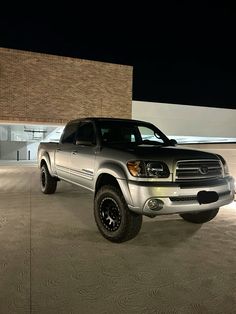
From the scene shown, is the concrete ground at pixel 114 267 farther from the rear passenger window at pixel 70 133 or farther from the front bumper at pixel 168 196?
the rear passenger window at pixel 70 133

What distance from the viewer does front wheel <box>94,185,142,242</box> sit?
14.5ft

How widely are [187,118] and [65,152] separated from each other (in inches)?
708

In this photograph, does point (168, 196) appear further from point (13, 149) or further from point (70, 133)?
point (13, 149)

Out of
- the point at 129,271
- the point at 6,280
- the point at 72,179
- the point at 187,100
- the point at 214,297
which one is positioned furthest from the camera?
the point at 187,100

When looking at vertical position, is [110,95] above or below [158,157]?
above

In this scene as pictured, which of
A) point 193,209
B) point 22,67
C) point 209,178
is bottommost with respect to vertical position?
point 193,209

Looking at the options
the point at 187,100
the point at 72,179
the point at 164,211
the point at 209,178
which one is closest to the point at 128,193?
the point at 164,211

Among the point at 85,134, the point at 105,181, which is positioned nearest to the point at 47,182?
the point at 85,134

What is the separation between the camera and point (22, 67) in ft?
58.9

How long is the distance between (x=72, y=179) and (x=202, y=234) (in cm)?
281

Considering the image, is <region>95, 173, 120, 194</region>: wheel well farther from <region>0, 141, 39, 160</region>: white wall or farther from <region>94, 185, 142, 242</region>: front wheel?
<region>0, 141, 39, 160</region>: white wall

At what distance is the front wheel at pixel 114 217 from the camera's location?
4426mm

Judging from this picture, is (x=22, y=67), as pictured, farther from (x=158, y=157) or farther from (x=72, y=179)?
(x=158, y=157)

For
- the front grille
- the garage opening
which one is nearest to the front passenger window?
the front grille
